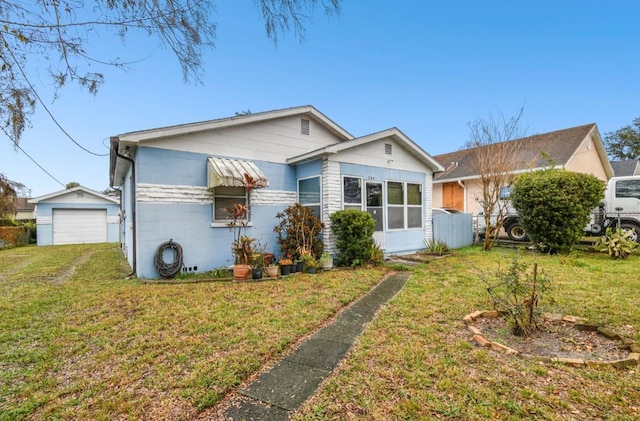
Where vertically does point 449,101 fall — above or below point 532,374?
above

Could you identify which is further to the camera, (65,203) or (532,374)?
(65,203)

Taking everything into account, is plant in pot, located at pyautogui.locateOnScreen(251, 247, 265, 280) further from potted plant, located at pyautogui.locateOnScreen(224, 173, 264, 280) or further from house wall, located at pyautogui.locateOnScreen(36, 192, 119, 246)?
house wall, located at pyautogui.locateOnScreen(36, 192, 119, 246)

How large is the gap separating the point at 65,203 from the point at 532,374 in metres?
23.2

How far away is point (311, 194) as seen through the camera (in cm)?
884

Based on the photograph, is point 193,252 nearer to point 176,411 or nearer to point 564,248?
point 176,411

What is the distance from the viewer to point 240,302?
16.2 ft

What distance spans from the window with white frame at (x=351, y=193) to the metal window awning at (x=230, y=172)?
7.90 ft

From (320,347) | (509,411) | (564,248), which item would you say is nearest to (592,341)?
(509,411)

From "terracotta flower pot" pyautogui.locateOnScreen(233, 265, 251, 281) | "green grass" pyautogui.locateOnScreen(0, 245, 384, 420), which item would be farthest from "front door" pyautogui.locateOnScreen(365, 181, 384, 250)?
"terracotta flower pot" pyautogui.locateOnScreen(233, 265, 251, 281)

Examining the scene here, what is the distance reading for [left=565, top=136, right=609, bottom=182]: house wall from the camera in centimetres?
1515

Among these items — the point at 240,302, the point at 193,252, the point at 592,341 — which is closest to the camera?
the point at 592,341

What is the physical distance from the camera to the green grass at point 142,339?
2394 millimetres

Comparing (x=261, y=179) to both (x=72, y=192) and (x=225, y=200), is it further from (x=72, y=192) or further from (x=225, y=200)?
(x=72, y=192)

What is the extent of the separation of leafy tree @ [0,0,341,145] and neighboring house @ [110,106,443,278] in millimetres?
3981
